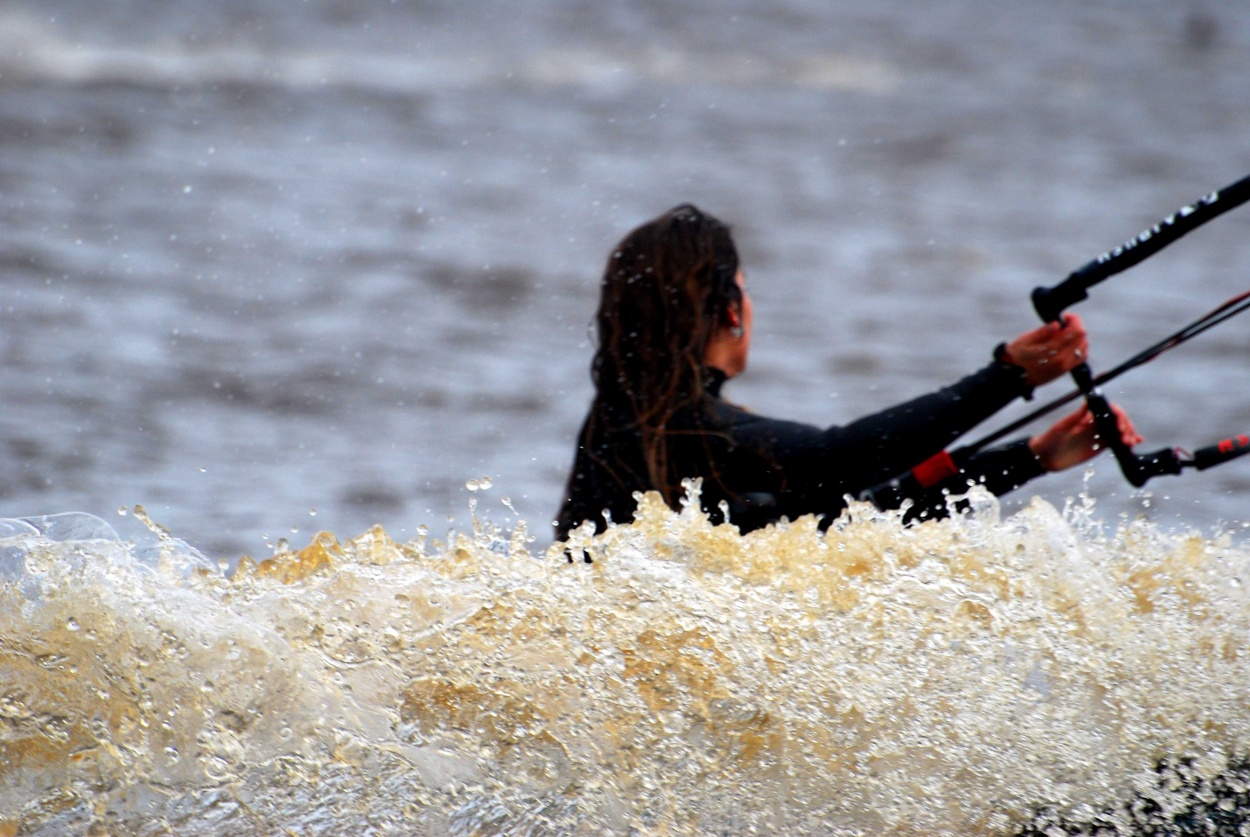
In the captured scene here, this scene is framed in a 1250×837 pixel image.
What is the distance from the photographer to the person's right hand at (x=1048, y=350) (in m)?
2.07

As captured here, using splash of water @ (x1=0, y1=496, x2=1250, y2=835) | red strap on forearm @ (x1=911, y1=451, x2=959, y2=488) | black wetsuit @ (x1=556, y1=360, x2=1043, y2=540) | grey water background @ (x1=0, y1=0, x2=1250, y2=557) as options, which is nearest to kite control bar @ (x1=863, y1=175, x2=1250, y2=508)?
red strap on forearm @ (x1=911, y1=451, x2=959, y2=488)

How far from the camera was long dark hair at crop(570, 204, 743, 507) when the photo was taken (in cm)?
202

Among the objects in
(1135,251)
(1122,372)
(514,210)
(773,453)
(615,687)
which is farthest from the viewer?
(514,210)

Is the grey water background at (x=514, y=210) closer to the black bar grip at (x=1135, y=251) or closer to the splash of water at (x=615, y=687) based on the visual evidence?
the black bar grip at (x=1135, y=251)

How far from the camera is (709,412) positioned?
1.99 metres

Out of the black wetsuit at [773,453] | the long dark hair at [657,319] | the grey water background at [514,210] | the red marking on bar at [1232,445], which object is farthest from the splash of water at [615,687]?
the grey water background at [514,210]

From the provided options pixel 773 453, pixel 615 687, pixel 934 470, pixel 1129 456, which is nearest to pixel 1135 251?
pixel 1129 456

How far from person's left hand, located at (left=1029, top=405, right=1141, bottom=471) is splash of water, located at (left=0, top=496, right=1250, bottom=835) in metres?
0.50

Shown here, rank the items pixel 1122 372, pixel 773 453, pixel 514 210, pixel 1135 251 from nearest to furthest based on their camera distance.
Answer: pixel 773 453, pixel 1135 251, pixel 1122 372, pixel 514 210

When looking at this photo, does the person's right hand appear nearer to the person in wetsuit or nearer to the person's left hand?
the person in wetsuit

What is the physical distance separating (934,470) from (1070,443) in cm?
24

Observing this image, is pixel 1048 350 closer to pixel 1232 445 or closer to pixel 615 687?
pixel 1232 445

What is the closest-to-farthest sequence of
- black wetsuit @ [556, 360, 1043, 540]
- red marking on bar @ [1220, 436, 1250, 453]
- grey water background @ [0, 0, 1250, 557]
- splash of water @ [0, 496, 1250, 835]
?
splash of water @ [0, 496, 1250, 835], black wetsuit @ [556, 360, 1043, 540], red marking on bar @ [1220, 436, 1250, 453], grey water background @ [0, 0, 1250, 557]

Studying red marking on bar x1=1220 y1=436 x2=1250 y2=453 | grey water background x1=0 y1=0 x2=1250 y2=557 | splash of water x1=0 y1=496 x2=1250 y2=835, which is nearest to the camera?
splash of water x1=0 y1=496 x2=1250 y2=835
